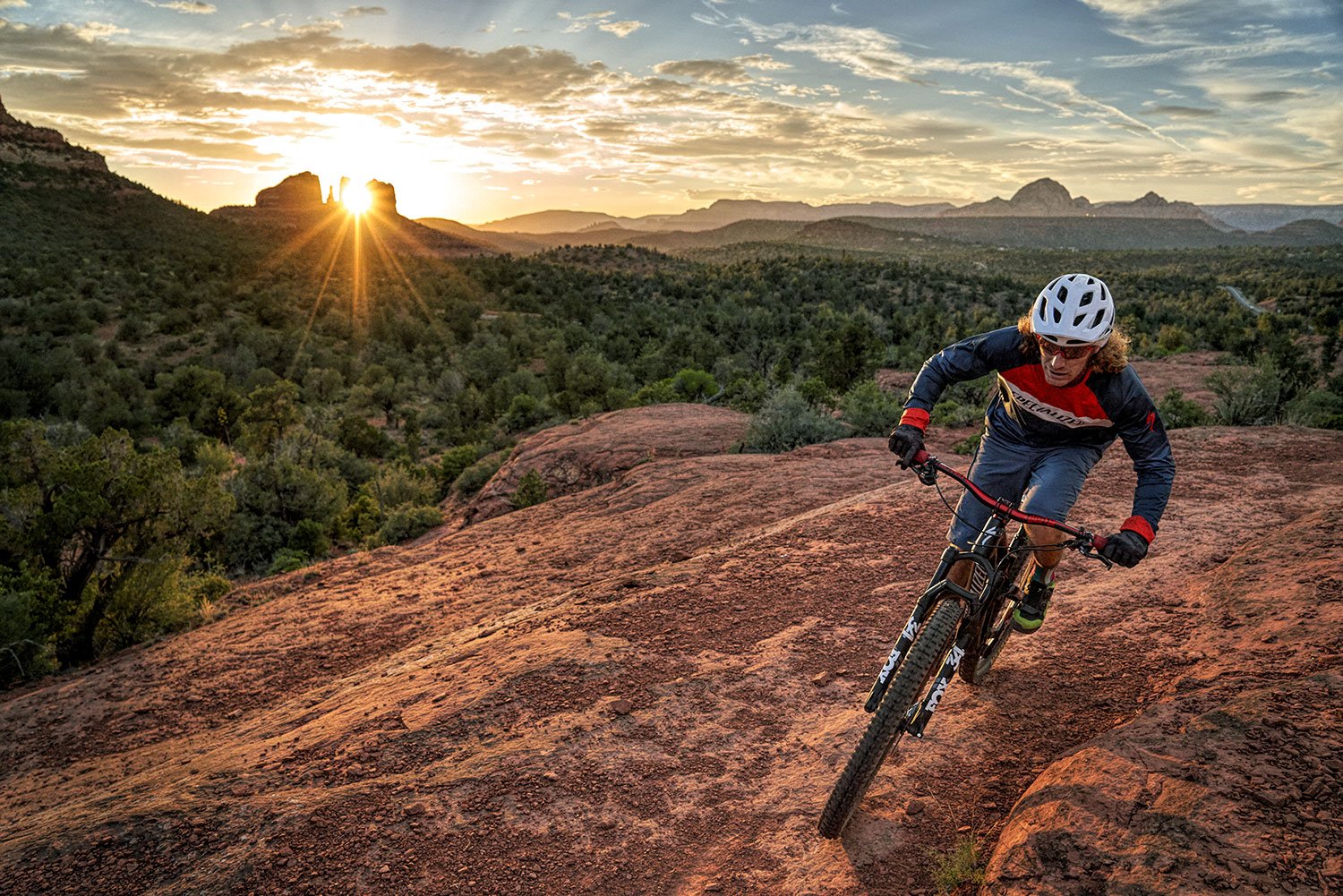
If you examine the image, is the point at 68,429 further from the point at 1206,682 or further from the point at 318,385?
the point at 1206,682

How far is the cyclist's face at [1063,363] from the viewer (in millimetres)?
3258

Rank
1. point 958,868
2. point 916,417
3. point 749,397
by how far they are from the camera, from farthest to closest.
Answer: point 749,397 → point 916,417 → point 958,868

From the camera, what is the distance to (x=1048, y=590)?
3.76 meters

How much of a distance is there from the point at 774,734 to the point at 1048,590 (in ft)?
5.41

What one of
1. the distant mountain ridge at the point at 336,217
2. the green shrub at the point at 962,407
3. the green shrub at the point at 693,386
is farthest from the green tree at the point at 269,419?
the distant mountain ridge at the point at 336,217

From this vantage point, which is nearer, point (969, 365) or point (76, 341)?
point (969, 365)

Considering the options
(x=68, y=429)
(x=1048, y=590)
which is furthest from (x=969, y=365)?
(x=68, y=429)

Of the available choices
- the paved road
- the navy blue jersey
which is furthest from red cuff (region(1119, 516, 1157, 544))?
the paved road

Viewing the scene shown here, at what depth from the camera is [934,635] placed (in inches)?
123

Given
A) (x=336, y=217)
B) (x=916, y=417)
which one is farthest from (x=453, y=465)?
(x=336, y=217)

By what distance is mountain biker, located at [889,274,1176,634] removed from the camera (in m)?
3.19

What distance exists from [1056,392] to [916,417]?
65cm

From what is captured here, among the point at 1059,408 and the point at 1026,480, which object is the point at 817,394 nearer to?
the point at 1026,480

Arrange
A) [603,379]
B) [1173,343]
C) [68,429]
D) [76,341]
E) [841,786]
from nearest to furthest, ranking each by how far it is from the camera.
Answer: [841,786], [68,429], [603,379], [1173,343], [76,341]
